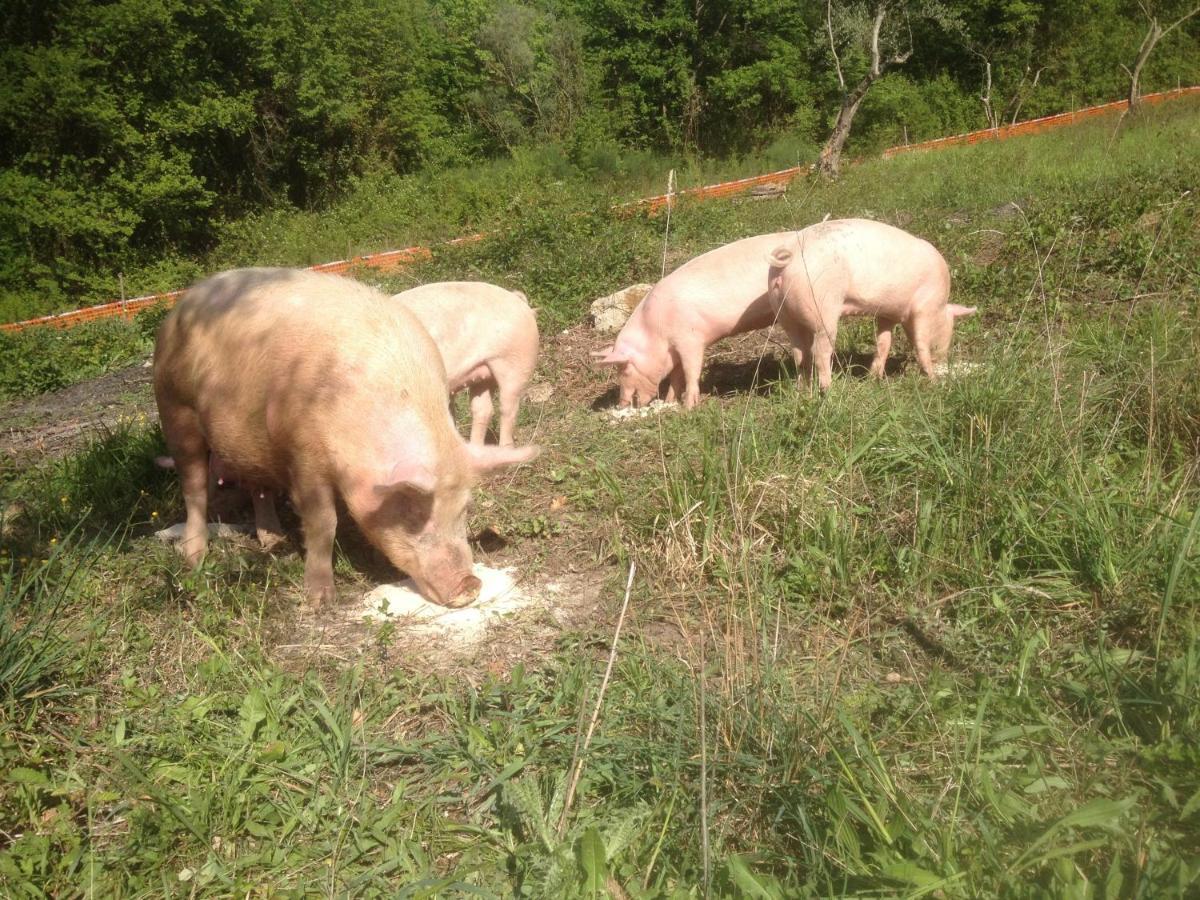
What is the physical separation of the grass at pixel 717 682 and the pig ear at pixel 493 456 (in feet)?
1.63

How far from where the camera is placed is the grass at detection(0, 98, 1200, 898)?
7.63 ft

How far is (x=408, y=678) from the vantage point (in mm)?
3414

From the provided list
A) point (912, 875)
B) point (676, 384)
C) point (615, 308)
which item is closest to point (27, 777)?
point (912, 875)

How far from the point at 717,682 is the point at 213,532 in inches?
121

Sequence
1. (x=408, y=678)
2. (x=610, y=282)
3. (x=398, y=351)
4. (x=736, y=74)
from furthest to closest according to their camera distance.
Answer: (x=736, y=74) < (x=610, y=282) < (x=398, y=351) < (x=408, y=678)

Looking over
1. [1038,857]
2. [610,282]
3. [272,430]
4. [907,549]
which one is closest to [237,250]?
[610,282]

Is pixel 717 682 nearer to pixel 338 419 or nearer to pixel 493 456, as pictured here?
pixel 493 456

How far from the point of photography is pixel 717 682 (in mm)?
3023

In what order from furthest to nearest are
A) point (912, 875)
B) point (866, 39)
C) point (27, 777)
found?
point (866, 39), point (27, 777), point (912, 875)

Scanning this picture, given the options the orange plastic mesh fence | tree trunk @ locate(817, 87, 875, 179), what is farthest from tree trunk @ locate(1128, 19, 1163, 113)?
tree trunk @ locate(817, 87, 875, 179)

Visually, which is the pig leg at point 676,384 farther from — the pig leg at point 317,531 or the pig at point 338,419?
the pig leg at point 317,531

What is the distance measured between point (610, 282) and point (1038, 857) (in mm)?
8177

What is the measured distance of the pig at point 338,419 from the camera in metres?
3.93

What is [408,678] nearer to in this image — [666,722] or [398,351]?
[666,722]
